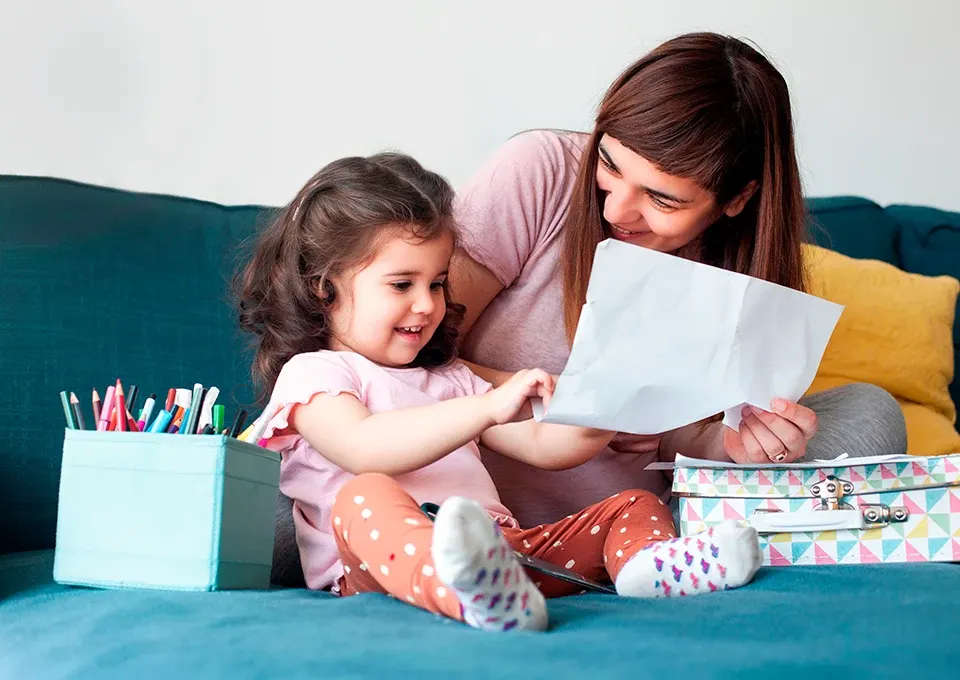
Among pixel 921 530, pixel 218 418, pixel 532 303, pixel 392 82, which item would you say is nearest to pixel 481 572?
pixel 218 418

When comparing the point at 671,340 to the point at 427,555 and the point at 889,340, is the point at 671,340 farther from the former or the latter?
the point at 889,340

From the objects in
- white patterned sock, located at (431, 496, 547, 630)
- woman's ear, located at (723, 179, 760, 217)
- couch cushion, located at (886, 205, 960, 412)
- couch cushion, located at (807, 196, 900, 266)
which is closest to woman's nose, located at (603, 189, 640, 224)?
woman's ear, located at (723, 179, 760, 217)

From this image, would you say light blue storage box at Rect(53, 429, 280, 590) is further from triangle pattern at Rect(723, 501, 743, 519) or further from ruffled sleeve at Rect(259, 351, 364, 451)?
triangle pattern at Rect(723, 501, 743, 519)

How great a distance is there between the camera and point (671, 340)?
0.94 metres

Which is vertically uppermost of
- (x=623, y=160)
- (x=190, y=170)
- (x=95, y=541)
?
(x=623, y=160)

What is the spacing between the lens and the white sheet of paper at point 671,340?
35.8 inches

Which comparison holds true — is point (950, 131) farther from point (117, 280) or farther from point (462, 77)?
point (117, 280)

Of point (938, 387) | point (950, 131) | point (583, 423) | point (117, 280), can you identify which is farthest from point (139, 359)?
point (950, 131)

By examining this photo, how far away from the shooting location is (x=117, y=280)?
140 centimetres

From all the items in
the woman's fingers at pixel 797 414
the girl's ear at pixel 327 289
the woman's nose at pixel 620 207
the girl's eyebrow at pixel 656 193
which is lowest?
the woman's fingers at pixel 797 414

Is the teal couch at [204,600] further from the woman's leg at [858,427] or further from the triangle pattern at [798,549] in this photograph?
the woman's leg at [858,427]

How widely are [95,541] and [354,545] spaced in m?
0.24

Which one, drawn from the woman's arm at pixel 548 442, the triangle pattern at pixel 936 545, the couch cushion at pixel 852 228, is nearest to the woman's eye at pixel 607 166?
the woman's arm at pixel 548 442

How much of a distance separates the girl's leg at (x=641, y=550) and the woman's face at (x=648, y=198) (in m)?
0.31
